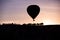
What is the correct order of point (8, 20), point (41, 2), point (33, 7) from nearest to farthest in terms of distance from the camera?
point (33, 7) < point (8, 20) < point (41, 2)
